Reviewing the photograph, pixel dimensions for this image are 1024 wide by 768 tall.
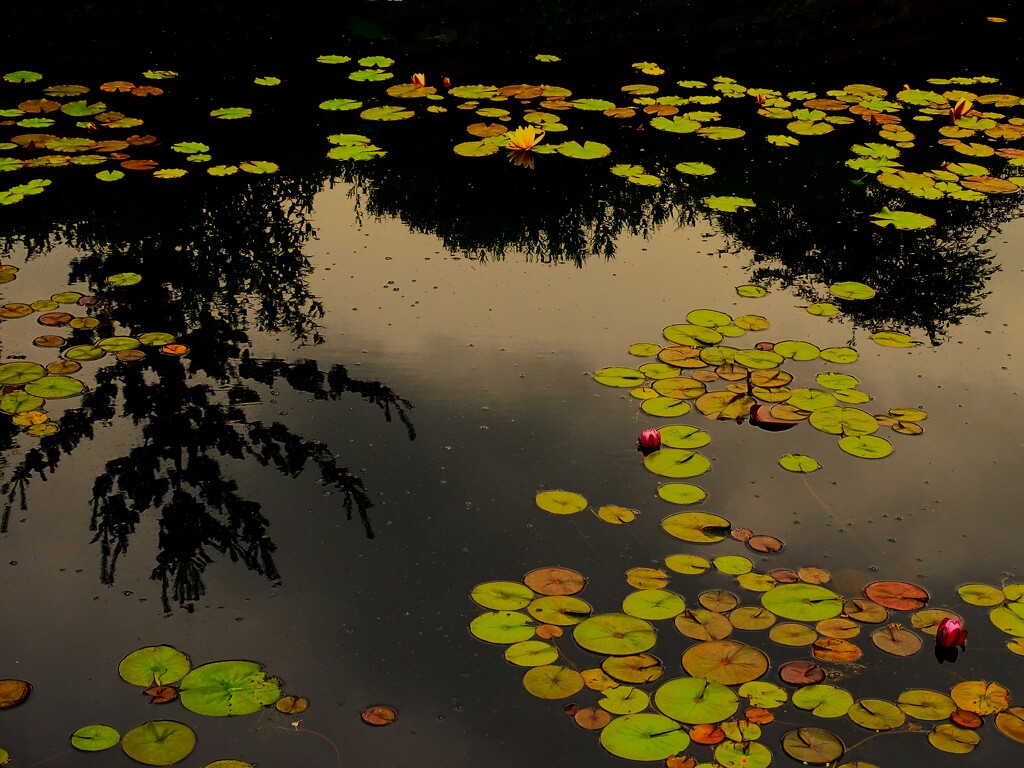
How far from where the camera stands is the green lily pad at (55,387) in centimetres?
393

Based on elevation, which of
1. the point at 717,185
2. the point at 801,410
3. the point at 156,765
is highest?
the point at 717,185

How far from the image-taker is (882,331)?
4500 mm

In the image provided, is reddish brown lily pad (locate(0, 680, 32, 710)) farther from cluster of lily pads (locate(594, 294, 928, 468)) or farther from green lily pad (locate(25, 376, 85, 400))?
cluster of lily pads (locate(594, 294, 928, 468))

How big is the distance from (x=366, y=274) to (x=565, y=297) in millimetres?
868

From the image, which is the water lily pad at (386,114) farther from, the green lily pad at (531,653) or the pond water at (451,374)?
the green lily pad at (531,653)

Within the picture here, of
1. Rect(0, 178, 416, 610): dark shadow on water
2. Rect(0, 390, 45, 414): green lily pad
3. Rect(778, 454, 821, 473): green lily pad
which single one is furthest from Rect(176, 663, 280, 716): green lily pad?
Rect(778, 454, 821, 473): green lily pad

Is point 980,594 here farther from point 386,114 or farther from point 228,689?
point 386,114

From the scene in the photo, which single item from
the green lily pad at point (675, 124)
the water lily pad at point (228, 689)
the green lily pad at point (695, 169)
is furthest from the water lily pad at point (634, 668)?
the green lily pad at point (675, 124)

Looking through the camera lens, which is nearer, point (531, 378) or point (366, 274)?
point (531, 378)

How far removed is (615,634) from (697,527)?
548mm

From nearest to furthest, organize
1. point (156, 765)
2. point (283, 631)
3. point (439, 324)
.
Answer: point (156, 765), point (283, 631), point (439, 324)

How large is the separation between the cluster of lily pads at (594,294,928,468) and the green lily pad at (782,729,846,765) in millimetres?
981

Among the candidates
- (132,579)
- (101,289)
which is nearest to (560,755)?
(132,579)

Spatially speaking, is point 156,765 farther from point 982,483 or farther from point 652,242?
point 652,242
